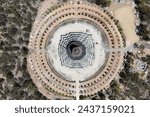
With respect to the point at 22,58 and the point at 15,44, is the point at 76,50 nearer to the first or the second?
the point at 22,58

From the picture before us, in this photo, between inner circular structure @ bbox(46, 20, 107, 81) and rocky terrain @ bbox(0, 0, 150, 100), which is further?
inner circular structure @ bbox(46, 20, 107, 81)

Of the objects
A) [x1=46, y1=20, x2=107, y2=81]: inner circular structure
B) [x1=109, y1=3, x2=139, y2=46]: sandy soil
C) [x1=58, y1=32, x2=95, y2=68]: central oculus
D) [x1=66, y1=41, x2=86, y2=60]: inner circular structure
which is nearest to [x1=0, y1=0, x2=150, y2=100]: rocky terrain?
[x1=109, y1=3, x2=139, y2=46]: sandy soil

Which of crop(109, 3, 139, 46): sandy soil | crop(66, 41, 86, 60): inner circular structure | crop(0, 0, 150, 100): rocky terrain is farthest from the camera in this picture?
crop(66, 41, 86, 60): inner circular structure

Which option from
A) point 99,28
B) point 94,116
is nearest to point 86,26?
point 99,28

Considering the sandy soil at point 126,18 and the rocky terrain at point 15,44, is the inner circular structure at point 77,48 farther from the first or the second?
the rocky terrain at point 15,44

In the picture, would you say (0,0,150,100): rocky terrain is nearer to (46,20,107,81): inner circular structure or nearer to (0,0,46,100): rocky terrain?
(0,0,46,100): rocky terrain

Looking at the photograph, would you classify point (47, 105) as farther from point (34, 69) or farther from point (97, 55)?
point (97, 55)

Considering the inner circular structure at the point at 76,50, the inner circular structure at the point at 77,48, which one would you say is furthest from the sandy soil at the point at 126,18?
the inner circular structure at the point at 76,50
